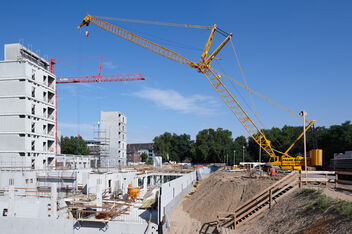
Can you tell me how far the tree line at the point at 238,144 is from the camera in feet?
196

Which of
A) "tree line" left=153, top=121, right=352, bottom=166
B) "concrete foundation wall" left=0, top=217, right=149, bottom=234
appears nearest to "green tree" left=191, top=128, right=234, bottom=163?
"tree line" left=153, top=121, right=352, bottom=166

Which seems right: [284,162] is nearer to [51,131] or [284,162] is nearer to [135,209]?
[135,209]

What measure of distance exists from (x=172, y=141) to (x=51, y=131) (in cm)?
7962

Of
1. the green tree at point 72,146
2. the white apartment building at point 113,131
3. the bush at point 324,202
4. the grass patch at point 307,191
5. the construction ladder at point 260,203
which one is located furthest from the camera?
the green tree at point 72,146

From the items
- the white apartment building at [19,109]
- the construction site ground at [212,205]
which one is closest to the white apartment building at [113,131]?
the white apartment building at [19,109]

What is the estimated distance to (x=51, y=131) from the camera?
1860 inches

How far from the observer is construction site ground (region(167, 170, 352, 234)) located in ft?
37.0

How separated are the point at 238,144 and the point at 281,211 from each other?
85656mm

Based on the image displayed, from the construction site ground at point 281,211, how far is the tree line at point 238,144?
39.7 meters

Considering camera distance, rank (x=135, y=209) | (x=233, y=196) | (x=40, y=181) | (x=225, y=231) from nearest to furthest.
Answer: (x=225, y=231), (x=233, y=196), (x=135, y=209), (x=40, y=181)

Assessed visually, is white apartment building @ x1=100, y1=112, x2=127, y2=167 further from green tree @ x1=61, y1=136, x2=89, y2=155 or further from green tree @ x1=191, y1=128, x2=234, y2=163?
green tree @ x1=191, y1=128, x2=234, y2=163

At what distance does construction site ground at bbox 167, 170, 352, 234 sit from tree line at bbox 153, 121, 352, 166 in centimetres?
3969

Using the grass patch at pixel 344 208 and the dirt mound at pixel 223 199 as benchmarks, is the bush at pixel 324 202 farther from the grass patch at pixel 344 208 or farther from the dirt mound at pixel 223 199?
the dirt mound at pixel 223 199

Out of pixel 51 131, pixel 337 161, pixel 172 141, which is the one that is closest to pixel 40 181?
pixel 51 131
